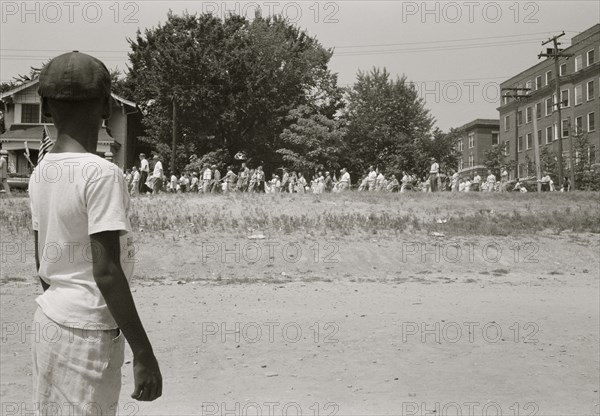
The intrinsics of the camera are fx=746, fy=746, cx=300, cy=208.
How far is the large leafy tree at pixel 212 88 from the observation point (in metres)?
54.5

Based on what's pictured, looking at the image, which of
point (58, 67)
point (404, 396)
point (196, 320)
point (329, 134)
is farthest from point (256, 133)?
point (58, 67)

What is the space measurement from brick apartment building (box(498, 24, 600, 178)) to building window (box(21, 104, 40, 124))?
120ft

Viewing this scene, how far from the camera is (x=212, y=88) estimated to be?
54656mm

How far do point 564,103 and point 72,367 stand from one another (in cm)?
6144

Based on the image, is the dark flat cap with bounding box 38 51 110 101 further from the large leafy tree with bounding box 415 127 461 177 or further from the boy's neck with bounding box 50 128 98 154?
the large leafy tree with bounding box 415 127 461 177

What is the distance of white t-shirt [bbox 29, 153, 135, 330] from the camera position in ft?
9.03

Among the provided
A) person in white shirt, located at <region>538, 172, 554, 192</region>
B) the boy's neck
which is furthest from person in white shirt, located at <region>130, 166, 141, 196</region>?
the boy's neck

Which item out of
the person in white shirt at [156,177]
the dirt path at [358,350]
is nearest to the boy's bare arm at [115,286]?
the dirt path at [358,350]

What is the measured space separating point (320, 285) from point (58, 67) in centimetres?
1491

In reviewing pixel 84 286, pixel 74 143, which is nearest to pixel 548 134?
pixel 74 143

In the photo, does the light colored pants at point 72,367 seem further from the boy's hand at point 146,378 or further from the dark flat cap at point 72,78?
the dark flat cap at point 72,78

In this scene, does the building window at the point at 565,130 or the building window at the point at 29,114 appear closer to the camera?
the building window at the point at 29,114

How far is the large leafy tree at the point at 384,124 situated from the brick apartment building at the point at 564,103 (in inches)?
338

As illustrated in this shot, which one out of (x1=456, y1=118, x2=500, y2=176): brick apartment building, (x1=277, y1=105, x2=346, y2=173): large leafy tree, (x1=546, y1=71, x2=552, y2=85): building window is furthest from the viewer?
(x1=456, y1=118, x2=500, y2=176): brick apartment building
